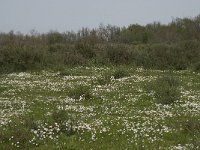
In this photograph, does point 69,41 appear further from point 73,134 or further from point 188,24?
point 73,134

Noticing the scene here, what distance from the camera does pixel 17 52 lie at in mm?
41688

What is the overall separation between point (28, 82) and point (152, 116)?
13.7 meters

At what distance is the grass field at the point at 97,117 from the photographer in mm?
13891

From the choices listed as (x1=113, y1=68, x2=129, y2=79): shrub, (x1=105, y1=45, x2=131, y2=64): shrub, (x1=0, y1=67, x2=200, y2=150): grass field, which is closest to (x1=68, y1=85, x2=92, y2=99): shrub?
(x1=0, y1=67, x2=200, y2=150): grass field

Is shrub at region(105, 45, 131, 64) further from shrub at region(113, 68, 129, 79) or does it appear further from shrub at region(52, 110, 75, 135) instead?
shrub at region(52, 110, 75, 135)

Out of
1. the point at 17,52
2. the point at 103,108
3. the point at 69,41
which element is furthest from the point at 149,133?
the point at 69,41

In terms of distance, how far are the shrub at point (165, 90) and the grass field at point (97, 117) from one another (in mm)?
204

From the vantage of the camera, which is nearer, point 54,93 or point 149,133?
point 149,133

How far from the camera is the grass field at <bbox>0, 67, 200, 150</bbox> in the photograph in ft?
45.6

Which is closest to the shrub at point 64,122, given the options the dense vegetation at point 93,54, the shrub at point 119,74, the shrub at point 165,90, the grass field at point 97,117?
the grass field at point 97,117

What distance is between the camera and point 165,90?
21.6 meters

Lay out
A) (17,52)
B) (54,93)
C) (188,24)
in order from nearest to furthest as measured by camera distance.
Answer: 1. (54,93)
2. (17,52)
3. (188,24)

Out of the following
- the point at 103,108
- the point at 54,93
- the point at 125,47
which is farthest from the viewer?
the point at 125,47

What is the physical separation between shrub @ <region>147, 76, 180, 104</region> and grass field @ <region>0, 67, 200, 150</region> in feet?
0.67
